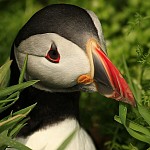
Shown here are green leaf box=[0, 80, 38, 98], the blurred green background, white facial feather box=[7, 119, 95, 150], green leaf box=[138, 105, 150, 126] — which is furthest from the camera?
the blurred green background

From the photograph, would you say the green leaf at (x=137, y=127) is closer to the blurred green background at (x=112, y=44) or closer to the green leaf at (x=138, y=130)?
the green leaf at (x=138, y=130)

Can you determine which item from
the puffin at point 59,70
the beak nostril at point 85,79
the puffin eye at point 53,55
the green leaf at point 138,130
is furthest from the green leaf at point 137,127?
the puffin eye at point 53,55

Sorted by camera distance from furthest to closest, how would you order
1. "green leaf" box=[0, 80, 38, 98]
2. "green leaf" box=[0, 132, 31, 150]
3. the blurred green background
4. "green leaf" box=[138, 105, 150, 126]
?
the blurred green background
"green leaf" box=[138, 105, 150, 126]
"green leaf" box=[0, 80, 38, 98]
"green leaf" box=[0, 132, 31, 150]

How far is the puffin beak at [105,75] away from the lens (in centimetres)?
257

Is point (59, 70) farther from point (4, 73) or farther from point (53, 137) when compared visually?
point (53, 137)

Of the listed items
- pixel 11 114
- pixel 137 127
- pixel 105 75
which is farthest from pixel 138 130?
pixel 11 114

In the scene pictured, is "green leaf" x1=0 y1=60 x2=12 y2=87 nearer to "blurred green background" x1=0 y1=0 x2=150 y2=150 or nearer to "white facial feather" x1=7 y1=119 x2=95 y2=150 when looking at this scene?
"white facial feather" x1=7 y1=119 x2=95 y2=150

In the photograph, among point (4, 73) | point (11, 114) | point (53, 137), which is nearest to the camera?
point (11, 114)

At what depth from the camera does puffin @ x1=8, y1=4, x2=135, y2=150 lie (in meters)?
2.58

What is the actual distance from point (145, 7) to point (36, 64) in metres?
1.62

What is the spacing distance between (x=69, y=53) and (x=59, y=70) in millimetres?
90

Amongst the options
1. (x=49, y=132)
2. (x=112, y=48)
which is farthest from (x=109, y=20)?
(x=49, y=132)

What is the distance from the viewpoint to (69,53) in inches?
102

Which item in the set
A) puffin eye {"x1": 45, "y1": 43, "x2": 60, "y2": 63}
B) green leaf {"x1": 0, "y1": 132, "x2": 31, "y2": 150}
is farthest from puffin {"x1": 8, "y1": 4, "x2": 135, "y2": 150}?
green leaf {"x1": 0, "y1": 132, "x2": 31, "y2": 150}
